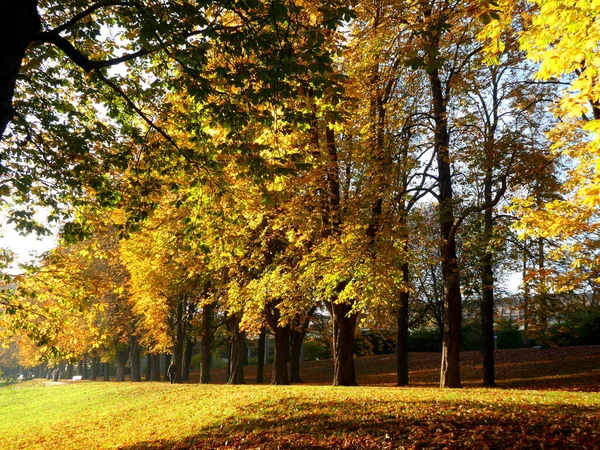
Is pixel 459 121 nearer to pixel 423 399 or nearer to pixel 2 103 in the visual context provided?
pixel 423 399

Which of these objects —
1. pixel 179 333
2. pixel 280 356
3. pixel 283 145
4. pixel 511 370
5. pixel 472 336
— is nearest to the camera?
pixel 283 145

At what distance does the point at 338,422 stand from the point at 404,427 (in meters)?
1.36

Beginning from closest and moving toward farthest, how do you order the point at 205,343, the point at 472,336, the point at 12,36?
the point at 12,36, the point at 205,343, the point at 472,336

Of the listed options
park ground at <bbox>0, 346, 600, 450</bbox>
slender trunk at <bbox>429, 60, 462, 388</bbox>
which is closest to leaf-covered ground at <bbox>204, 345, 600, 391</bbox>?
park ground at <bbox>0, 346, 600, 450</bbox>

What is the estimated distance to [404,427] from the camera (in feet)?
23.7

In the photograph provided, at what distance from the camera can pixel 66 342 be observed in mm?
9578

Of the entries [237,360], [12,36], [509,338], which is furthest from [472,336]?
[12,36]

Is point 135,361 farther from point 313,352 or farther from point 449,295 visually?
point 449,295

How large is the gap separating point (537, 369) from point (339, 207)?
14177 mm

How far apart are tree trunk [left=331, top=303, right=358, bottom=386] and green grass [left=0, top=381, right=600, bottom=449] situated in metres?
2.92

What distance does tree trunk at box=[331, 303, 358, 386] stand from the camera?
49.0ft

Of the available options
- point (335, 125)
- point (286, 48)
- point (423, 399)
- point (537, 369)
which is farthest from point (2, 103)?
point (537, 369)

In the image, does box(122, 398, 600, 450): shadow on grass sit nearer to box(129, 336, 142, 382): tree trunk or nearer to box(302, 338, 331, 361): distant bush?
box(129, 336, 142, 382): tree trunk

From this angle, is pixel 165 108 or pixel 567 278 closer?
pixel 165 108
